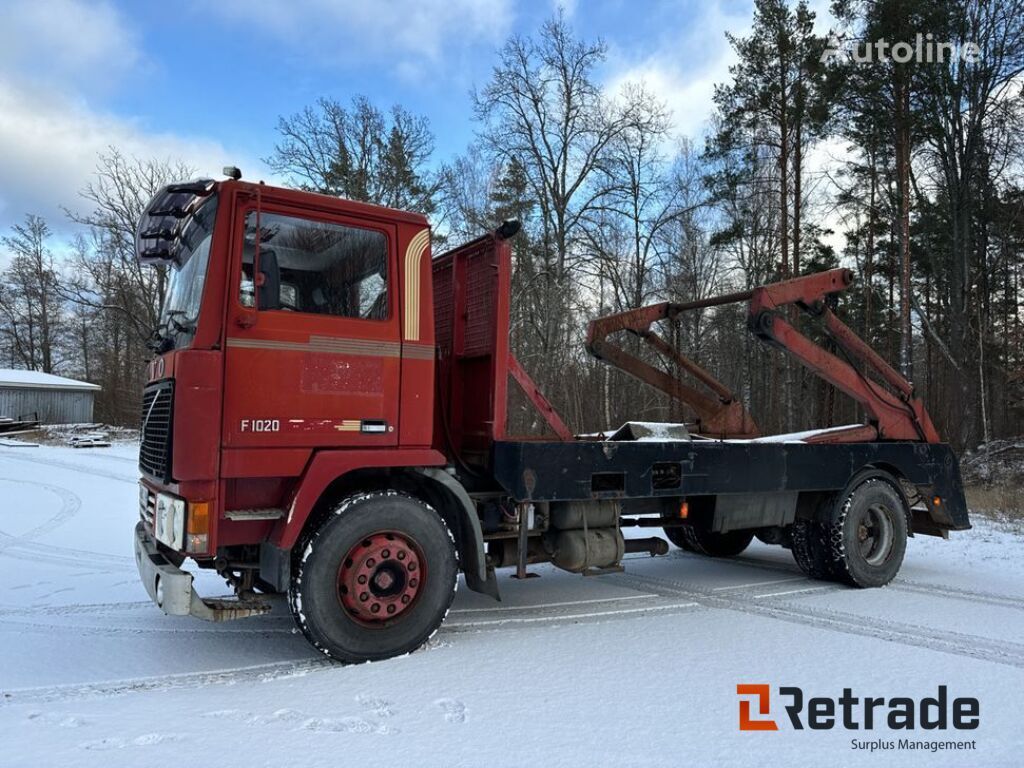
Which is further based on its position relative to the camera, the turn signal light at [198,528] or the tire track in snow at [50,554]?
the tire track in snow at [50,554]

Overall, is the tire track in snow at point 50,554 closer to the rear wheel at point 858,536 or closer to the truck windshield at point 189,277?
the truck windshield at point 189,277

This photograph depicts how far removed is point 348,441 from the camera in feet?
14.9

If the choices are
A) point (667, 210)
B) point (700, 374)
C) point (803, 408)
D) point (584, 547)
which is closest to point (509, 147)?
point (667, 210)

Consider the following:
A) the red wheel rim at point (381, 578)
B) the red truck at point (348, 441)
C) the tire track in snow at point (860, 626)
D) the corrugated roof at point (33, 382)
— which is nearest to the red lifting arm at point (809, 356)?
the red truck at point (348, 441)

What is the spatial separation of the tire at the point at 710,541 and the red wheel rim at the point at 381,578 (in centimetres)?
434

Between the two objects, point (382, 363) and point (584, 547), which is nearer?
point (382, 363)

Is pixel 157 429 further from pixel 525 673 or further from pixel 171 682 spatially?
pixel 525 673

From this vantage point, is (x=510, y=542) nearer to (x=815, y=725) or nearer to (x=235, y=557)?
(x=235, y=557)

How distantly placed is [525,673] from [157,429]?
2663mm

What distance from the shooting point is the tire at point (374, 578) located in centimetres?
432

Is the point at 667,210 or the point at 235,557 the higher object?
the point at 667,210

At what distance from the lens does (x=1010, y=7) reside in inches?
792

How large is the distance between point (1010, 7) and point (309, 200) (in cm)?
2348

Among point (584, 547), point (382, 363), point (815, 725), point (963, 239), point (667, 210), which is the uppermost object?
point (667, 210)
